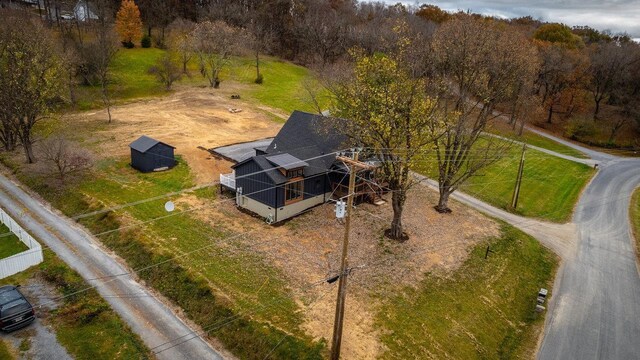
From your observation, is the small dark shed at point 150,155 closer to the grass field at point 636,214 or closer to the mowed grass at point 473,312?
the mowed grass at point 473,312

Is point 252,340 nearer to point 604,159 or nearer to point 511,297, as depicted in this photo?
point 511,297

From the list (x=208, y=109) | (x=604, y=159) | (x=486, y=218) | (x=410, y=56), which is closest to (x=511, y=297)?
(x=486, y=218)

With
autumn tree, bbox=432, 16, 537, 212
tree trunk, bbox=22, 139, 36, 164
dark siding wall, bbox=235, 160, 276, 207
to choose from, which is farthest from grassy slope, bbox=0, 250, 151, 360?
autumn tree, bbox=432, 16, 537, 212

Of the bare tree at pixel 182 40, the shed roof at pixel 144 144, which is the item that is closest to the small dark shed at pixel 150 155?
the shed roof at pixel 144 144

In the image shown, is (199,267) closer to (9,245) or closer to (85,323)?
(85,323)

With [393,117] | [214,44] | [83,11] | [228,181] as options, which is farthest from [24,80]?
[83,11]

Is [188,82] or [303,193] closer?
[303,193]

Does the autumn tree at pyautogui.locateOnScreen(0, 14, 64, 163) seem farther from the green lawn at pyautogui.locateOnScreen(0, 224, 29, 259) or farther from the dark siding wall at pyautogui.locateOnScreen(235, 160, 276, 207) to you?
the dark siding wall at pyautogui.locateOnScreen(235, 160, 276, 207)
